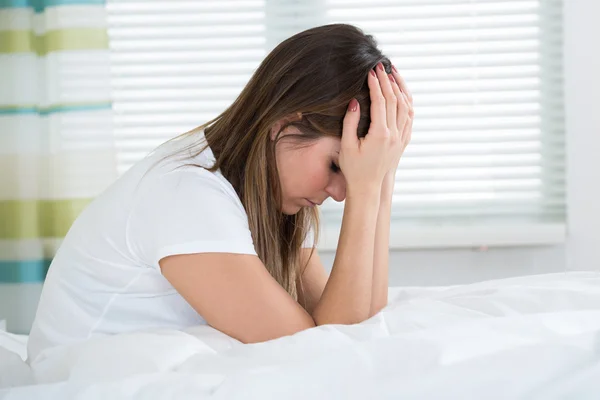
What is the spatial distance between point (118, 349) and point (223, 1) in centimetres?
186

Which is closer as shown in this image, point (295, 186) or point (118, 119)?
point (295, 186)

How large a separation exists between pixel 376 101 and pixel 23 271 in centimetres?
162

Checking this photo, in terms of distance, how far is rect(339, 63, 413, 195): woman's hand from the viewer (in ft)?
4.08

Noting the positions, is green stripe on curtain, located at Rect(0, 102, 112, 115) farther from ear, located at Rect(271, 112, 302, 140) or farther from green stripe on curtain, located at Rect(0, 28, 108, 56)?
ear, located at Rect(271, 112, 302, 140)

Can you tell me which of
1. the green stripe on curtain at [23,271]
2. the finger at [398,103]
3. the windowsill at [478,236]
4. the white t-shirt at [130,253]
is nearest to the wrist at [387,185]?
the finger at [398,103]

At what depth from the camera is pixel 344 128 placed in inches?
48.8

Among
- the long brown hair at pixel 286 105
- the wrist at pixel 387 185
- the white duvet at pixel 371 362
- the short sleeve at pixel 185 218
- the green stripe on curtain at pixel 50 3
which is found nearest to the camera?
the white duvet at pixel 371 362

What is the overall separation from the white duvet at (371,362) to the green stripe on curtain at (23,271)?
1.48m

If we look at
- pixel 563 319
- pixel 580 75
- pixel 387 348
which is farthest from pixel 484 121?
pixel 387 348

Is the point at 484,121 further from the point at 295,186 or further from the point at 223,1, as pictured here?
the point at 295,186

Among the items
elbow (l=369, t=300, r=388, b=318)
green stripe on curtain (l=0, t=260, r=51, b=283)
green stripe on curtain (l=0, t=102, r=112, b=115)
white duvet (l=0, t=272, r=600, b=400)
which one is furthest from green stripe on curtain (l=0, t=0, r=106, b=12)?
white duvet (l=0, t=272, r=600, b=400)

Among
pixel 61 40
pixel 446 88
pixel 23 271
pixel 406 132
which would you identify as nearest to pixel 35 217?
pixel 23 271

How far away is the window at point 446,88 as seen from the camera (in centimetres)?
253

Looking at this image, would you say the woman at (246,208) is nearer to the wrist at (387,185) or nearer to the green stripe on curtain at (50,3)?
the wrist at (387,185)
